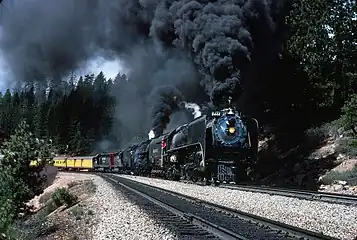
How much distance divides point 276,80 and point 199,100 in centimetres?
654

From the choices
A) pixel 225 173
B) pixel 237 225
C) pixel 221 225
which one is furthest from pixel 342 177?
pixel 221 225

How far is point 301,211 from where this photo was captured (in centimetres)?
1176

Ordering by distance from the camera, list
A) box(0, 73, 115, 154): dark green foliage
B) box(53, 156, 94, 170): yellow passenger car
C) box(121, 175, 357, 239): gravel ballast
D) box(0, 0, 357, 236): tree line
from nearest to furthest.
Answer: box(121, 175, 357, 239): gravel ballast
box(0, 0, 357, 236): tree line
box(53, 156, 94, 170): yellow passenger car
box(0, 73, 115, 154): dark green foliage

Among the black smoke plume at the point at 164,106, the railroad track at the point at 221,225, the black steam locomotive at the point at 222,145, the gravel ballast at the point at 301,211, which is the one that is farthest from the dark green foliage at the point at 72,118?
the railroad track at the point at 221,225

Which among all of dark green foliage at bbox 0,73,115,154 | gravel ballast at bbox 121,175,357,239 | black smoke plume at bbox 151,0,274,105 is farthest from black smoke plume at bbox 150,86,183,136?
dark green foliage at bbox 0,73,115,154

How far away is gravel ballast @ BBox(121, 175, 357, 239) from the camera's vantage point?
919 cm

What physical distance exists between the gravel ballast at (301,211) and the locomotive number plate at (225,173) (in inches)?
172

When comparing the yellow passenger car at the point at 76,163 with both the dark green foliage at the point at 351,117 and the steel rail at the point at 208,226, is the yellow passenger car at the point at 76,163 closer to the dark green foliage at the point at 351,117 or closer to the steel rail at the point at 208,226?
the dark green foliage at the point at 351,117

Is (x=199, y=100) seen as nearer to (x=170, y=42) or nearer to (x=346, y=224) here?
(x=170, y=42)

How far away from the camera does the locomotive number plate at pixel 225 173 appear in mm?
21266

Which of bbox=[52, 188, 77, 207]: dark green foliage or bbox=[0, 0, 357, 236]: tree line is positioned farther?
bbox=[0, 0, 357, 236]: tree line

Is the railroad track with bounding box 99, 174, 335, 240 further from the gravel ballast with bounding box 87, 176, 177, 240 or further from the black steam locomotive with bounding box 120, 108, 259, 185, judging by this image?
the black steam locomotive with bounding box 120, 108, 259, 185

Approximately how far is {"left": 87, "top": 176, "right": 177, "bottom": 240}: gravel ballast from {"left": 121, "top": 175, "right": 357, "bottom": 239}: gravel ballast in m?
2.76

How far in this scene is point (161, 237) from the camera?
8312 millimetres
